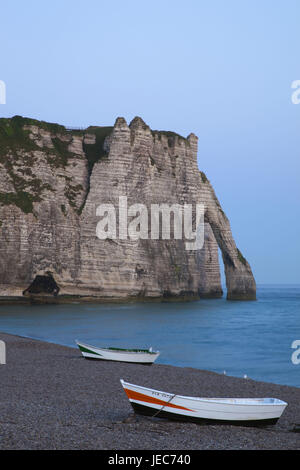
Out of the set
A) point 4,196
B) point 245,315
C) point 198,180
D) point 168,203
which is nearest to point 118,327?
point 245,315

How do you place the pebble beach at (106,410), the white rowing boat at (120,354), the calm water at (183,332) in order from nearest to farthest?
the pebble beach at (106,410) → the white rowing boat at (120,354) → the calm water at (183,332)

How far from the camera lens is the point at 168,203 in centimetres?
8512

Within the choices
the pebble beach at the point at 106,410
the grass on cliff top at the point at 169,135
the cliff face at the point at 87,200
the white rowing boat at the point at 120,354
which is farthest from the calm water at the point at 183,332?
the grass on cliff top at the point at 169,135

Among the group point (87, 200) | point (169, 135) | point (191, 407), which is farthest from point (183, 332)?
point (169, 135)

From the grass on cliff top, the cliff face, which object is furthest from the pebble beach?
the grass on cliff top

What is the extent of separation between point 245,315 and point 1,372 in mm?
52217

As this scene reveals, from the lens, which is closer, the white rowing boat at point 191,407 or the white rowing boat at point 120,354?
the white rowing boat at point 191,407

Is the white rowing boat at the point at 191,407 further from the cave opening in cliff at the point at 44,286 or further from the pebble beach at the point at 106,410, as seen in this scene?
the cave opening in cliff at the point at 44,286

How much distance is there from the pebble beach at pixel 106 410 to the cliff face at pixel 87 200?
45.3 m

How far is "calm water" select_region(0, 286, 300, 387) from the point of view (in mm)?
34031

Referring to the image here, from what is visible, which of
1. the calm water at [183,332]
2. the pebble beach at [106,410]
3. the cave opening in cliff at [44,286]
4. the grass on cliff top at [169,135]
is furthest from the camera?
the grass on cliff top at [169,135]

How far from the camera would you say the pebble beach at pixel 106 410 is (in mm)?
12281

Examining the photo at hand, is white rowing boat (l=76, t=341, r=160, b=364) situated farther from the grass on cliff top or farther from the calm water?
the grass on cliff top
